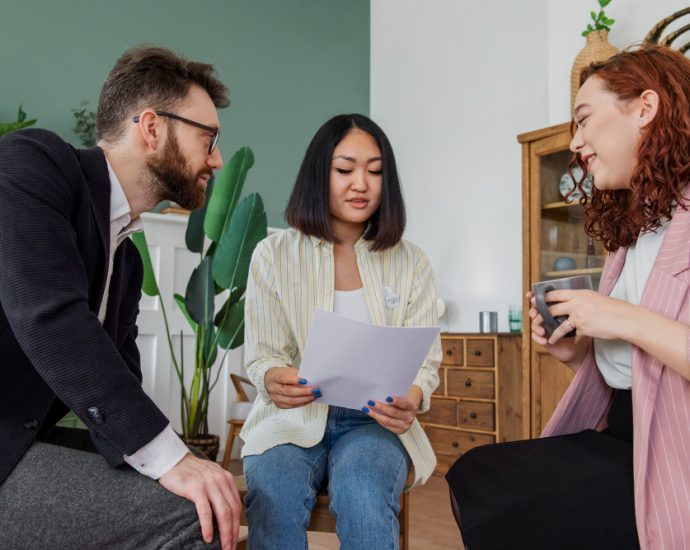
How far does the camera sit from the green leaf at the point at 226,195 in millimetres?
3186

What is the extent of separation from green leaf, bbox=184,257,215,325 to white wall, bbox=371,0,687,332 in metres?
1.98

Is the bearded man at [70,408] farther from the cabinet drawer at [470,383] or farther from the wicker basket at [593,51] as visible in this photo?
the cabinet drawer at [470,383]

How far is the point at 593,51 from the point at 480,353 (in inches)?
66.3

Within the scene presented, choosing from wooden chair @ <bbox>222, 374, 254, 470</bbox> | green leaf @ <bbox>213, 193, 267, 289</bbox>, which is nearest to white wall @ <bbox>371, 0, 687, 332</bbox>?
wooden chair @ <bbox>222, 374, 254, 470</bbox>

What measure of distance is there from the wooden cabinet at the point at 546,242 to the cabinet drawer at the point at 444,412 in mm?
737

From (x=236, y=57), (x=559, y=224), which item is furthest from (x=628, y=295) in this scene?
(x=236, y=57)

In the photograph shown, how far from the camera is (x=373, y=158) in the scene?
1.77 meters

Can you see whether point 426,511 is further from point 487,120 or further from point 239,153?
point 487,120

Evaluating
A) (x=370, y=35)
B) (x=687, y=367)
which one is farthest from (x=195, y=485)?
(x=370, y=35)

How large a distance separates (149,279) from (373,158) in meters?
1.85

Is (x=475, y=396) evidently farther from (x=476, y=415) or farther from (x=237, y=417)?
(x=237, y=417)

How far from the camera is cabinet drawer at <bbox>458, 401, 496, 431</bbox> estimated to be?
377 cm

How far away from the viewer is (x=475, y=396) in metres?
3.86

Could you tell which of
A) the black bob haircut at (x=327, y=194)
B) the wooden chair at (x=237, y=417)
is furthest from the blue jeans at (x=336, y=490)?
the wooden chair at (x=237, y=417)
